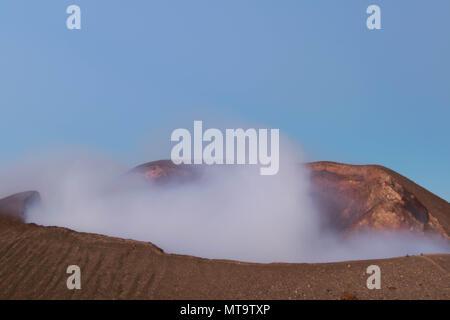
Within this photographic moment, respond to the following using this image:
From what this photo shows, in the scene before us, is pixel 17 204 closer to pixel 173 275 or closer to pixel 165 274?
pixel 165 274

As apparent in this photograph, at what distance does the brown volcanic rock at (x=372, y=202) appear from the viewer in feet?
108

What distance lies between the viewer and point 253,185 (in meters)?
49.8

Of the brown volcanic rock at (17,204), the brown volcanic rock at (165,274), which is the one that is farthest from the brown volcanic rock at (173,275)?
the brown volcanic rock at (17,204)

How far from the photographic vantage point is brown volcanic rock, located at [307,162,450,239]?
3300 cm

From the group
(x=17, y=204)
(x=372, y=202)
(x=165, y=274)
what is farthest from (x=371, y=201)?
(x=17, y=204)

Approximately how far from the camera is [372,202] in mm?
35812

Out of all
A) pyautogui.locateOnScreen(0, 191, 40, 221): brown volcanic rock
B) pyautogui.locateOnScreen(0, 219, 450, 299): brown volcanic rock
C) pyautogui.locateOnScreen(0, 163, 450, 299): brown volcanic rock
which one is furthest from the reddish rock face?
pyautogui.locateOnScreen(0, 191, 40, 221): brown volcanic rock

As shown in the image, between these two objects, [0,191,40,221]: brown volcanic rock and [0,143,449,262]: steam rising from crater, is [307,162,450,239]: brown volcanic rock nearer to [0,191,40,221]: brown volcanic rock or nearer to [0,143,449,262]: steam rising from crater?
[0,143,449,262]: steam rising from crater

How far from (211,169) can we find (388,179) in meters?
26.3

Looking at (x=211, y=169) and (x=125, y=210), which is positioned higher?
(x=211, y=169)

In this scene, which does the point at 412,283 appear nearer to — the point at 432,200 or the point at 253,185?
the point at 432,200

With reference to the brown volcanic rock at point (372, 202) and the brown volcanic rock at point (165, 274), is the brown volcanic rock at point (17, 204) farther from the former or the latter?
the brown volcanic rock at point (372, 202)
